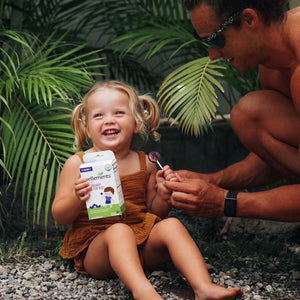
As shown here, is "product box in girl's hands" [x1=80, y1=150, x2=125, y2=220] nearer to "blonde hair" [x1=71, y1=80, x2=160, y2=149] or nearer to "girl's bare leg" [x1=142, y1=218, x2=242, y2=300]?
"girl's bare leg" [x1=142, y1=218, x2=242, y2=300]

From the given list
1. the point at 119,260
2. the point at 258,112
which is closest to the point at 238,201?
the point at 258,112

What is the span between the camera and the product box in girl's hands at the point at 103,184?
319 cm

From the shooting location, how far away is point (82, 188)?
3209mm

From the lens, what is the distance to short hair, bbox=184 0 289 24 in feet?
9.89

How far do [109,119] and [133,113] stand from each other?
14 centimetres

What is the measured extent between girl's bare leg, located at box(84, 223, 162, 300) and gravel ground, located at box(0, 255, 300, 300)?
0.08 m

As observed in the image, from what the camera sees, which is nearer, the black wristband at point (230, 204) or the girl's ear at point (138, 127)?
the black wristband at point (230, 204)

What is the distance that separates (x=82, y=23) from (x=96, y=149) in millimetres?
1987

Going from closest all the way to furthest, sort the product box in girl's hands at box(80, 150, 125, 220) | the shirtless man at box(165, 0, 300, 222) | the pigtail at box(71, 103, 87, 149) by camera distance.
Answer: the shirtless man at box(165, 0, 300, 222) < the product box in girl's hands at box(80, 150, 125, 220) < the pigtail at box(71, 103, 87, 149)

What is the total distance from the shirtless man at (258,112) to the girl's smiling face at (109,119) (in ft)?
1.11

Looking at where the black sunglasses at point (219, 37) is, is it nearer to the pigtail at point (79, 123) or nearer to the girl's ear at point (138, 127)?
the girl's ear at point (138, 127)

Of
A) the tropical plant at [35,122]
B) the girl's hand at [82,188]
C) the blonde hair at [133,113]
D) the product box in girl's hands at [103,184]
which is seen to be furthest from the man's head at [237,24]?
the tropical plant at [35,122]

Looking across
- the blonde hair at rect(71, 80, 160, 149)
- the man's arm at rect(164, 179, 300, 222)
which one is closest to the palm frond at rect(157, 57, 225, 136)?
the blonde hair at rect(71, 80, 160, 149)

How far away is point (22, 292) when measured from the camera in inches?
130
